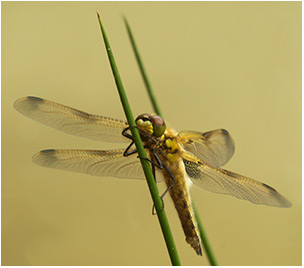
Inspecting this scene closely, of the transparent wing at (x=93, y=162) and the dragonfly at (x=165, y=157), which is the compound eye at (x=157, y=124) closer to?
the dragonfly at (x=165, y=157)

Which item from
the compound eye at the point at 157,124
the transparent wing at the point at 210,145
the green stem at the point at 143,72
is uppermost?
the green stem at the point at 143,72

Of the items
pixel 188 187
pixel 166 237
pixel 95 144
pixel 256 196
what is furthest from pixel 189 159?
pixel 95 144

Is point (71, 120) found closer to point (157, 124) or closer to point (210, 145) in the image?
point (157, 124)

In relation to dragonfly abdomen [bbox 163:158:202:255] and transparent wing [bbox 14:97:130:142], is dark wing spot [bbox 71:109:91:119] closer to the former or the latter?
transparent wing [bbox 14:97:130:142]

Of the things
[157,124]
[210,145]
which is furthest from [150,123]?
[210,145]

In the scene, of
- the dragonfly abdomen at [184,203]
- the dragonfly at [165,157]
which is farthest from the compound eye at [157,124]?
the dragonfly abdomen at [184,203]

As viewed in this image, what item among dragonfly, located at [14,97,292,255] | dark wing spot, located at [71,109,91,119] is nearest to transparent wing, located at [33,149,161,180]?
dragonfly, located at [14,97,292,255]

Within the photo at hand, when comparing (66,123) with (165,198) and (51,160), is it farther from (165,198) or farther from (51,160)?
(165,198)
